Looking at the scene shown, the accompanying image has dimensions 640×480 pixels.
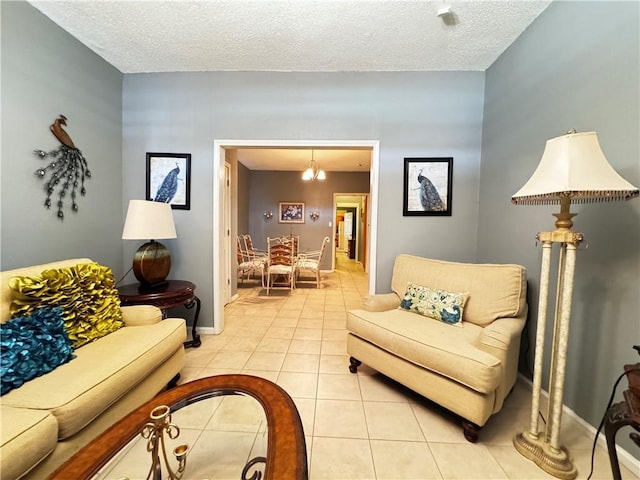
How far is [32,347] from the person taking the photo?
3.93 ft

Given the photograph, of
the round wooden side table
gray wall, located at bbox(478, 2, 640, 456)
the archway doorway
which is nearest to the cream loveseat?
gray wall, located at bbox(478, 2, 640, 456)

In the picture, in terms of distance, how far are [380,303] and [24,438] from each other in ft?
6.74

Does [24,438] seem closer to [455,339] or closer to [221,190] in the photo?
[455,339]

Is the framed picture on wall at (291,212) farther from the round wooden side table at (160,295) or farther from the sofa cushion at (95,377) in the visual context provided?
the sofa cushion at (95,377)

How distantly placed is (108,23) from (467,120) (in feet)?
10.8

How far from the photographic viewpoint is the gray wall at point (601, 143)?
1.31 m

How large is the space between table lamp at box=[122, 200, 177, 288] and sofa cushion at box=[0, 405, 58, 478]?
4.16ft

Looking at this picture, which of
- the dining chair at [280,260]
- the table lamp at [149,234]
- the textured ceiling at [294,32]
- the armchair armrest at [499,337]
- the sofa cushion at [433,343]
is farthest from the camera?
the dining chair at [280,260]

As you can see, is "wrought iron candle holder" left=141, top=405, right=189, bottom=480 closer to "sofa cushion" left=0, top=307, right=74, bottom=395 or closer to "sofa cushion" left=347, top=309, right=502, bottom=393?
"sofa cushion" left=0, top=307, right=74, bottom=395

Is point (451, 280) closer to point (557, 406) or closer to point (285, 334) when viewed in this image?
point (557, 406)

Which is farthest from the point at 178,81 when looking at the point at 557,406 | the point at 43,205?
the point at 557,406

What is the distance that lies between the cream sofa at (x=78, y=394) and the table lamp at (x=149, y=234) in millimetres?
453

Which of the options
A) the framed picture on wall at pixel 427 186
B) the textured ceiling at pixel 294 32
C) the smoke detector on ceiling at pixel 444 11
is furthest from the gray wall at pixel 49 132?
the framed picture on wall at pixel 427 186

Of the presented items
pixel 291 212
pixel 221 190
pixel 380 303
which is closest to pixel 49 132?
pixel 221 190
